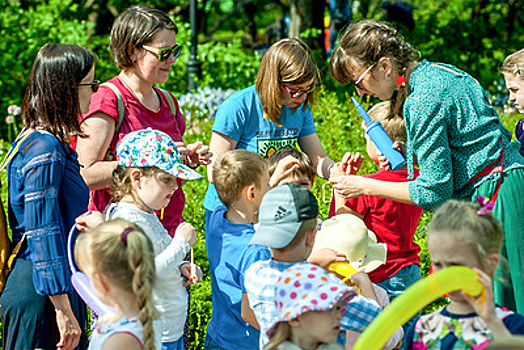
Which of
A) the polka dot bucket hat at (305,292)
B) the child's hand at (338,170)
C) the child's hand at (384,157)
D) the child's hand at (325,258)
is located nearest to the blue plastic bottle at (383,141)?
the child's hand at (384,157)

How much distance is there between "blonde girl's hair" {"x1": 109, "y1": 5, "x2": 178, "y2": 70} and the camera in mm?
3623

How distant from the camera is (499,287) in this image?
3.11 metres

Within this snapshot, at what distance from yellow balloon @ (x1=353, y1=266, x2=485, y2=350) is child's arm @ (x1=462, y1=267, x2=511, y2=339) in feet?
0.31

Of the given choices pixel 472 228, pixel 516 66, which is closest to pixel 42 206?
pixel 472 228

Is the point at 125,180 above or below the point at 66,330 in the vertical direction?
above

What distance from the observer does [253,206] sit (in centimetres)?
331

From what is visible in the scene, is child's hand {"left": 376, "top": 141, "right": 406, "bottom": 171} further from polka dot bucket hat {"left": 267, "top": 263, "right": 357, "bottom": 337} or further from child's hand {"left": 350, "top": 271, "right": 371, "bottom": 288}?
polka dot bucket hat {"left": 267, "top": 263, "right": 357, "bottom": 337}

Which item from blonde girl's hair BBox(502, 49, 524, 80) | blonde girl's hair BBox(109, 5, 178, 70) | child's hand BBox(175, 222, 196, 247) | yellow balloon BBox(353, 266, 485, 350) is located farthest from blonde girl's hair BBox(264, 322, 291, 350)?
blonde girl's hair BBox(502, 49, 524, 80)

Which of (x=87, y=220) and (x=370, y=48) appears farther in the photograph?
(x=370, y=48)

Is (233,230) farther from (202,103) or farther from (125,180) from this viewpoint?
(202,103)

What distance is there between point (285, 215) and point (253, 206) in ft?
2.32

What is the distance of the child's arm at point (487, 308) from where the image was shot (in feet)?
7.07

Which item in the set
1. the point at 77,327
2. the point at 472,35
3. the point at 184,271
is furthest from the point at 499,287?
the point at 472,35

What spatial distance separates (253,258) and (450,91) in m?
1.12
